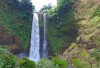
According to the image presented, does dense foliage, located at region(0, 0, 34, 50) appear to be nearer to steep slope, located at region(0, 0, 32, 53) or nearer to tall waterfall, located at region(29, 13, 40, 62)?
steep slope, located at region(0, 0, 32, 53)

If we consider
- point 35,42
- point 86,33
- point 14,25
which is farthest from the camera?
point 35,42

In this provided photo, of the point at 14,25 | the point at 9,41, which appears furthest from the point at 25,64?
the point at 14,25

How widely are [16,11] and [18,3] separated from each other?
1412 mm

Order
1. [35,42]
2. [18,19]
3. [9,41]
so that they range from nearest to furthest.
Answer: [9,41]
[35,42]
[18,19]

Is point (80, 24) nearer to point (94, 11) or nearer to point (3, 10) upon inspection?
point (94, 11)

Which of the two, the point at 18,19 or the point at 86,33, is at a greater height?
the point at 18,19

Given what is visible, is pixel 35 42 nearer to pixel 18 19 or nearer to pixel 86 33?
pixel 18 19

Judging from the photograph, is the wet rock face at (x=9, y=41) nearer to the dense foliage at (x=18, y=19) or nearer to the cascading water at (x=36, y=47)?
the dense foliage at (x=18, y=19)

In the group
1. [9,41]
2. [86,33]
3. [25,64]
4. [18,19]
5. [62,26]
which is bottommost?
[9,41]

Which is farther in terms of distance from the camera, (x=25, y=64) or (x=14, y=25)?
(x=14, y=25)

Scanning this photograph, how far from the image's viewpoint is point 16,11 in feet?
82.5

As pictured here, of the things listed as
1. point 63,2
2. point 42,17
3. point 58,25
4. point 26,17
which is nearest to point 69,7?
point 63,2

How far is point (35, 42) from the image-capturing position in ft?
79.0

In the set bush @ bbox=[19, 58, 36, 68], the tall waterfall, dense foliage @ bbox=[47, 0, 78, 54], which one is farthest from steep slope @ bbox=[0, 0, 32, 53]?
bush @ bbox=[19, 58, 36, 68]
